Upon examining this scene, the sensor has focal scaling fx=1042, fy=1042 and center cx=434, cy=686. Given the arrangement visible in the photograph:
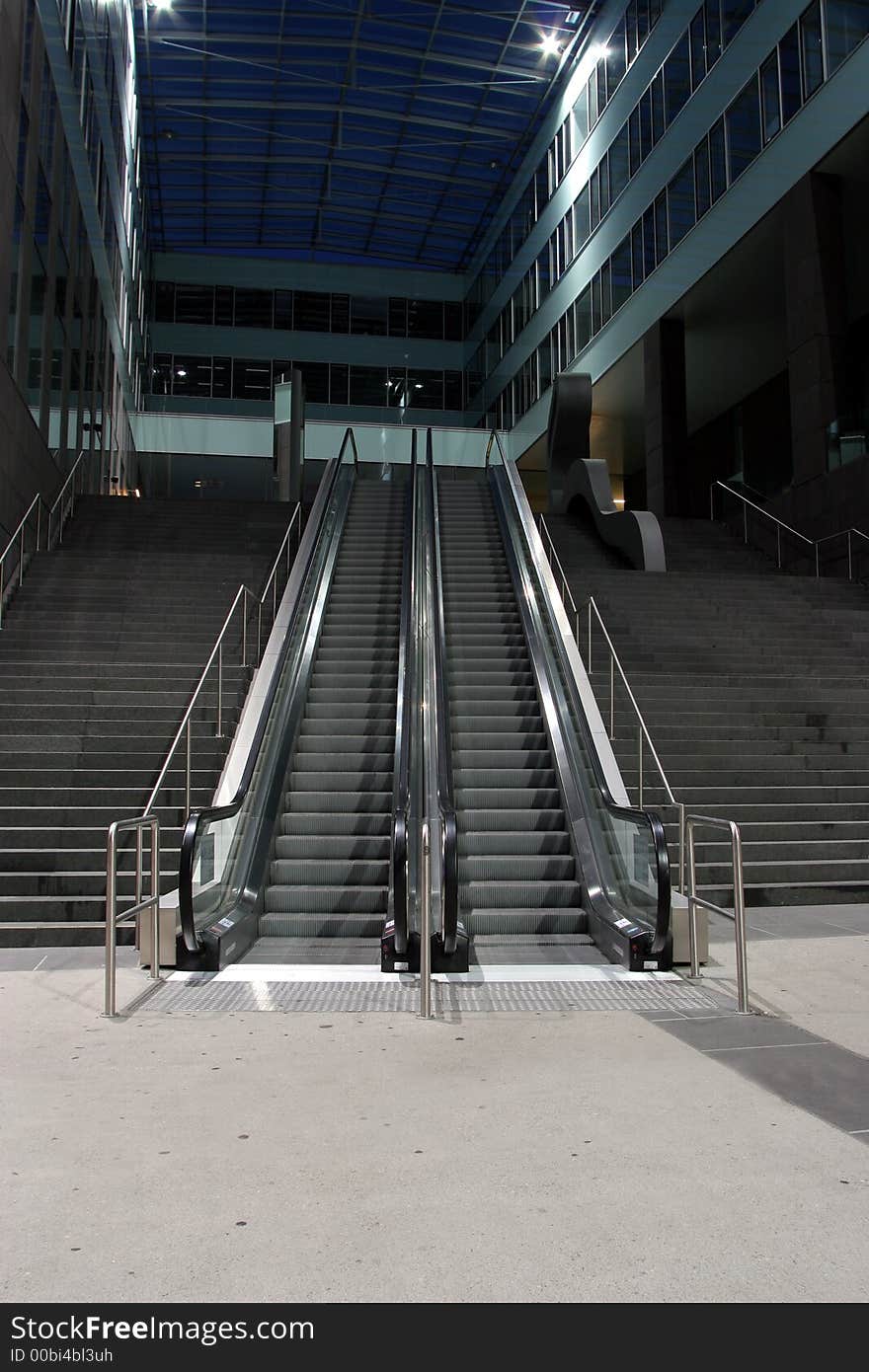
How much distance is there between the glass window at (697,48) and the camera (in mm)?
21141

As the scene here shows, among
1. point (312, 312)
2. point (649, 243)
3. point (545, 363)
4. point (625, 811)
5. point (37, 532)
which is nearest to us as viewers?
point (625, 811)

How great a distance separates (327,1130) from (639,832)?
3314 mm

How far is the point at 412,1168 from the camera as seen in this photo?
3.13m

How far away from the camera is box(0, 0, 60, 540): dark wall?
40.9 ft

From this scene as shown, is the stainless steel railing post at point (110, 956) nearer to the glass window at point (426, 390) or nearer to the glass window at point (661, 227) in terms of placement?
the glass window at point (661, 227)

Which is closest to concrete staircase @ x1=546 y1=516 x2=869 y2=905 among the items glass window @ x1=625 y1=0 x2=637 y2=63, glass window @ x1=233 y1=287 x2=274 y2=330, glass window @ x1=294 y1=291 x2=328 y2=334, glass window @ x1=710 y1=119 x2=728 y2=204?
glass window @ x1=710 y1=119 x2=728 y2=204

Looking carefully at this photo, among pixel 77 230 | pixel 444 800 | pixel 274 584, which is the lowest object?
pixel 444 800

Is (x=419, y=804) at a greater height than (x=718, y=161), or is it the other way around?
(x=718, y=161)

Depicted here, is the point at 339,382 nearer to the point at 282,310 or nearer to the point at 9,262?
the point at 282,310

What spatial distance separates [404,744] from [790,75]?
16.2 metres

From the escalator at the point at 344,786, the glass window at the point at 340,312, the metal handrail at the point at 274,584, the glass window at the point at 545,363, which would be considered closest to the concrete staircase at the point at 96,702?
the metal handrail at the point at 274,584

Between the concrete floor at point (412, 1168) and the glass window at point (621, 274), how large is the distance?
23.3 m

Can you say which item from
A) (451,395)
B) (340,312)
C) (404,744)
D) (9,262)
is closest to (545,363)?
(451,395)

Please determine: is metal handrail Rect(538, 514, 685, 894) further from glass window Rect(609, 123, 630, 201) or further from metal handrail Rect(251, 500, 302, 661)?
glass window Rect(609, 123, 630, 201)
